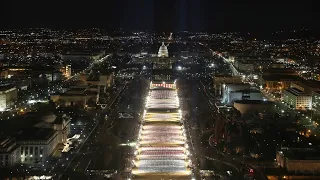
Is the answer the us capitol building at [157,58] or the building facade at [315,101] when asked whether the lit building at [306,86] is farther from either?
the us capitol building at [157,58]

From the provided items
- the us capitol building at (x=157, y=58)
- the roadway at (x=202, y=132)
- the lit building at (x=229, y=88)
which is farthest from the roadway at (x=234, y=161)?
the us capitol building at (x=157, y=58)

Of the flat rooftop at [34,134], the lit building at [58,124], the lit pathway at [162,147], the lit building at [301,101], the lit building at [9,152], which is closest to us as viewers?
the lit pathway at [162,147]

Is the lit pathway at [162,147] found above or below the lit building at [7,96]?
below

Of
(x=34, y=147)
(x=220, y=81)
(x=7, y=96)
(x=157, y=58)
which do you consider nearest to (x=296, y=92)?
(x=220, y=81)

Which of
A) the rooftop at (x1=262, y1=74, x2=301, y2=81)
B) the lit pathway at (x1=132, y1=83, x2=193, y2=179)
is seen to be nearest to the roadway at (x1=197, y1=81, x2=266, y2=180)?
the lit pathway at (x1=132, y1=83, x2=193, y2=179)

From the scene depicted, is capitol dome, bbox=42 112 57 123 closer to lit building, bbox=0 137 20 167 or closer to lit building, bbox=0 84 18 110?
lit building, bbox=0 137 20 167

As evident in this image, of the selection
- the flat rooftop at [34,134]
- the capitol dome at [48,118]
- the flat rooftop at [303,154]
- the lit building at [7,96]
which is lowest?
the flat rooftop at [303,154]
